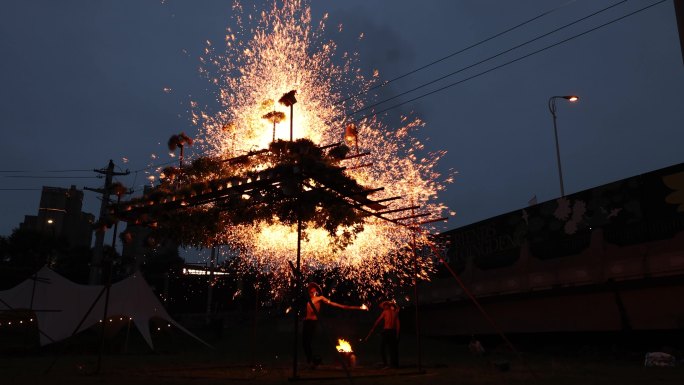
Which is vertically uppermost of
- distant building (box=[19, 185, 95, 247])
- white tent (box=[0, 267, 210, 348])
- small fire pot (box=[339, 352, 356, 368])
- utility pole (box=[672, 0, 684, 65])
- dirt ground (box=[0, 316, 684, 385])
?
distant building (box=[19, 185, 95, 247])

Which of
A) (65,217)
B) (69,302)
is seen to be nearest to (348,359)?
(69,302)

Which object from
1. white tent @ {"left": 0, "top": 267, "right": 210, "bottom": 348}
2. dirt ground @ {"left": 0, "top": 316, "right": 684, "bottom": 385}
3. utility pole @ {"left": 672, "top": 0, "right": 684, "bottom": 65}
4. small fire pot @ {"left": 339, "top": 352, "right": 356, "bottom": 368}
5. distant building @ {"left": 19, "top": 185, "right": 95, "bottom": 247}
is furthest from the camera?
A: distant building @ {"left": 19, "top": 185, "right": 95, "bottom": 247}

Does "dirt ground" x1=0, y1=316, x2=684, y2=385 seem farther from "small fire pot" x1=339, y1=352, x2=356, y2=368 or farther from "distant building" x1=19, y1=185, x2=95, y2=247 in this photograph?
"distant building" x1=19, y1=185, x2=95, y2=247

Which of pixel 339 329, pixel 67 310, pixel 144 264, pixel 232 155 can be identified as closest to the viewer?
pixel 232 155

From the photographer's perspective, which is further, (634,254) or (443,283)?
(443,283)

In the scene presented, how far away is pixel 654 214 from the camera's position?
17.3m

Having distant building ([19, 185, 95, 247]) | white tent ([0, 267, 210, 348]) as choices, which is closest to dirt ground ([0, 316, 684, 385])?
white tent ([0, 267, 210, 348])

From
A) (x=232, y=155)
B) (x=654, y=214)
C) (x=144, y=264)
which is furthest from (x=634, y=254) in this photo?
(x=144, y=264)

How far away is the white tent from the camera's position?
23594 mm

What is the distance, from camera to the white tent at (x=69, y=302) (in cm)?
2359

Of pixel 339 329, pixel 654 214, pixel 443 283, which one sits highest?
pixel 654 214

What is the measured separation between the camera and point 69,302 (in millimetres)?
24500

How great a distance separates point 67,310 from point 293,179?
60.1 feet

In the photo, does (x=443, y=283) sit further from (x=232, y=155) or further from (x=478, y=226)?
(x=232, y=155)
